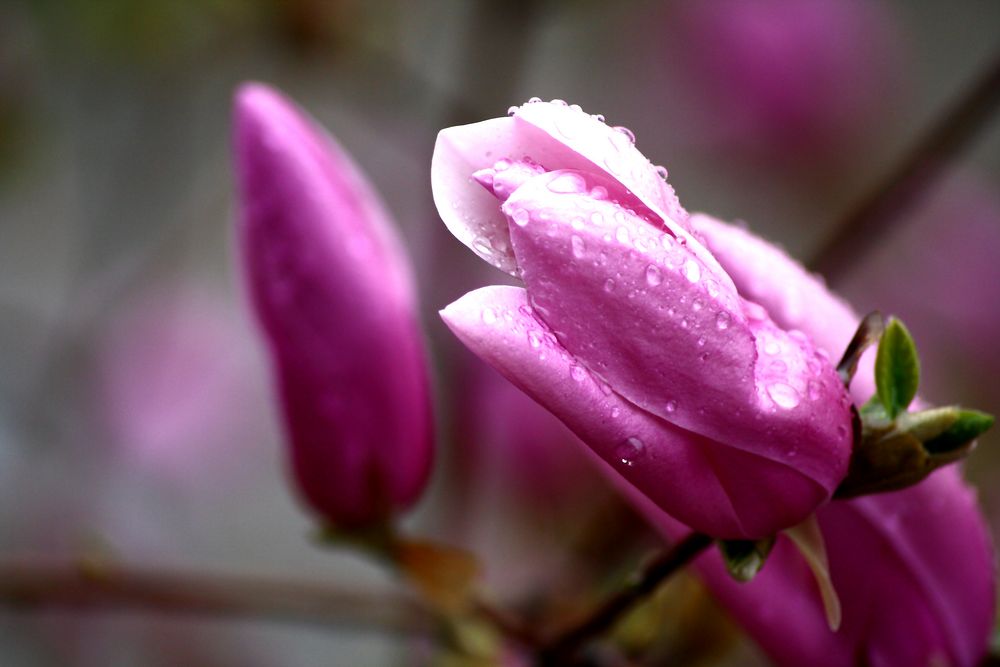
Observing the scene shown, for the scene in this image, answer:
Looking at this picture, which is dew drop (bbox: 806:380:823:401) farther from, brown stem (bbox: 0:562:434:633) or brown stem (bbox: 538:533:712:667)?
brown stem (bbox: 0:562:434:633)

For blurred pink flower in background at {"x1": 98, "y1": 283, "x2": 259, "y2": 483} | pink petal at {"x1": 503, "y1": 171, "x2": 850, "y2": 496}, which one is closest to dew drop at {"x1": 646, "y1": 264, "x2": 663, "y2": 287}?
pink petal at {"x1": 503, "y1": 171, "x2": 850, "y2": 496}

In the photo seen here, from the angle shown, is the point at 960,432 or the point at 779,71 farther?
the point at 779,71

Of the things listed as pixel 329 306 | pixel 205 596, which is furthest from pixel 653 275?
pixel 205 596

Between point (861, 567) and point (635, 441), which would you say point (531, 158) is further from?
point (861, 567)

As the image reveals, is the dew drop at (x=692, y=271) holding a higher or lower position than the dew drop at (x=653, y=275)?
higher

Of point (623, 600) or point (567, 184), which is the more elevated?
point (567, 184)

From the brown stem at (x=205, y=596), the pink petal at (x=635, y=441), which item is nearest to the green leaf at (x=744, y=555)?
the pink petal at (x=635, y=441)

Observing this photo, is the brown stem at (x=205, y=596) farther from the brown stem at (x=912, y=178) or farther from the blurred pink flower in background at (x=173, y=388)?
the blurred pink flower in background at (x=173, y=388)
